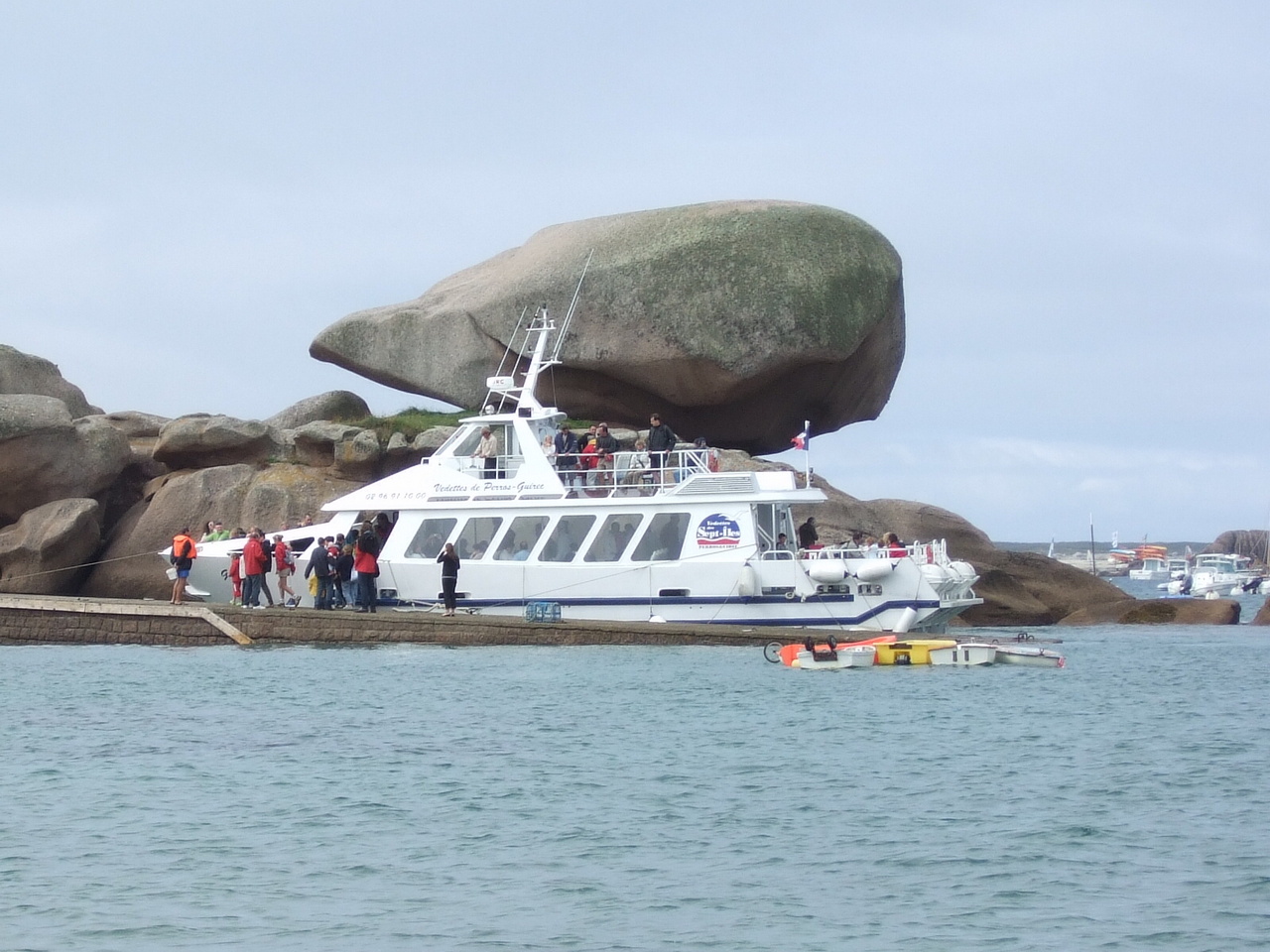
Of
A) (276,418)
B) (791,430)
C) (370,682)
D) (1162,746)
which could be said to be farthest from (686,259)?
(1162,746)

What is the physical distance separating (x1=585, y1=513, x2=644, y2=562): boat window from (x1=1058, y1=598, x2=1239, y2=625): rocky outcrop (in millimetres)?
16630

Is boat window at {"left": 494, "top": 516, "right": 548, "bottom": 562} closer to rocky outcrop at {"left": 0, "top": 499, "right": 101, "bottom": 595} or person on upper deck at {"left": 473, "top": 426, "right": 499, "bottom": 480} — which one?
person on upper deck at {"left": 473, "top": 426, "right": 499, "bottom": 480}

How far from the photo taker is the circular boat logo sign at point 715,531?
28.0 m

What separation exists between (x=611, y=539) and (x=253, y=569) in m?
6.25

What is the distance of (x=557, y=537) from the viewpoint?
94.0ft

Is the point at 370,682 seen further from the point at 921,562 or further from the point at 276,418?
the point at 276,418

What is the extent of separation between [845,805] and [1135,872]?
329 centimetres

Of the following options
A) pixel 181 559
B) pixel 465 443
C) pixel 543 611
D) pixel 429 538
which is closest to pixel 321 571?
pixel 429 538

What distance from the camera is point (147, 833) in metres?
13.9

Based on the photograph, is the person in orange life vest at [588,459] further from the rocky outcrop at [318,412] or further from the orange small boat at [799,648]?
the rocky outcrop at [318,412]

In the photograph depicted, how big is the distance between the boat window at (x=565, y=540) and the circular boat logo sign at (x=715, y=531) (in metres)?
2.11

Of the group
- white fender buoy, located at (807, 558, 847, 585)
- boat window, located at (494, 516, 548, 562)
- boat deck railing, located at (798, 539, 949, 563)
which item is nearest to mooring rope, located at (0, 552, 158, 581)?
boat window, located at (494, 516, 548, 562)

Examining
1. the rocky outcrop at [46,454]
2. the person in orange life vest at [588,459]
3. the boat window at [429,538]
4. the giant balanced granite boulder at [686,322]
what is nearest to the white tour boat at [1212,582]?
the giant balanced granite boulder at [686,322]

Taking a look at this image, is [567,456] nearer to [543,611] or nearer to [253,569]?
[543,611]
